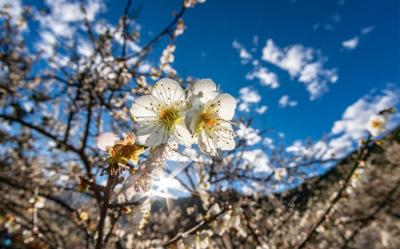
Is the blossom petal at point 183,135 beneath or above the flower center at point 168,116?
beneath

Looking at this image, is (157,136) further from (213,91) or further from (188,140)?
(213,91)

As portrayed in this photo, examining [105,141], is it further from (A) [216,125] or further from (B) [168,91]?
(A) [216,125]

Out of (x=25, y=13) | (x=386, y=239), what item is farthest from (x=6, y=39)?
(x=386, y=239)

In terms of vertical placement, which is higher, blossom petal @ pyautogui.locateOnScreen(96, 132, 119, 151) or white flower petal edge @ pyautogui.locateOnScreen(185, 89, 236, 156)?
blossom petal @ pyautogui.locateOnScreen(96, 132, 119, 151)

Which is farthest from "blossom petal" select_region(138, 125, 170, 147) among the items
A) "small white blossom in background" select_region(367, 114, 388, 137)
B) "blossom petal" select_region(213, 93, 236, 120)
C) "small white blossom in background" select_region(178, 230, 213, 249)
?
"small white blossom in background" select_region(367, 114, 388, 137)

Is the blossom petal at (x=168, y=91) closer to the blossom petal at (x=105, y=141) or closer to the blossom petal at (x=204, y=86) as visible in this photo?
the blossom petal at (x=204, y=86)

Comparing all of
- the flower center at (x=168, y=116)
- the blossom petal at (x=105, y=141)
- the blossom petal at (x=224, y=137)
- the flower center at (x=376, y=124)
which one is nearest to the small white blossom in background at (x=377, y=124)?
the flower center at (x=376, y=124)

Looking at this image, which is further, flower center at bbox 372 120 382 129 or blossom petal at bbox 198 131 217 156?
flower center at bbox 372 120 382 129

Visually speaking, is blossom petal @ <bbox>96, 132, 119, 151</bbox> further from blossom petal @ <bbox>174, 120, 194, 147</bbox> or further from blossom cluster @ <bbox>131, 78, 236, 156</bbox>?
blossom petal @ <bbox>174, 120, 194, 147</bbox>
